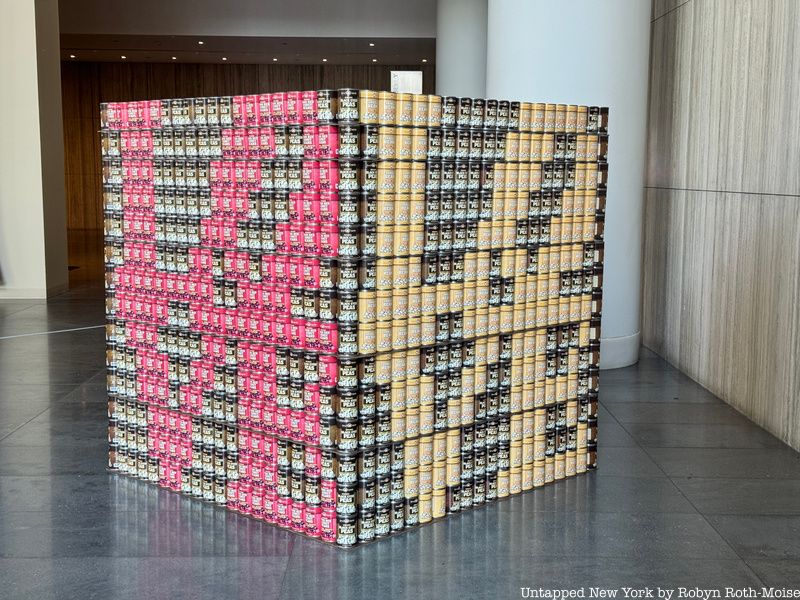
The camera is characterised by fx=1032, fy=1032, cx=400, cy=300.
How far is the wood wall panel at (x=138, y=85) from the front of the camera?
24.5 m

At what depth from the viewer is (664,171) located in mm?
9578

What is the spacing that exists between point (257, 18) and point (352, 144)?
49.6 ft

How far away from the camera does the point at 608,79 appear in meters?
8.52

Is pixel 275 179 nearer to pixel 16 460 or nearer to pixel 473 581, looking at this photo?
pixel 473 581

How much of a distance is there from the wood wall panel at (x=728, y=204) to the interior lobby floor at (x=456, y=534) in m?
0.64

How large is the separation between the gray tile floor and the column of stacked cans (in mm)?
214

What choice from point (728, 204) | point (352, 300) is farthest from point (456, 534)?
point (728, 204)

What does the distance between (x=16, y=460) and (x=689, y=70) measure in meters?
6.22

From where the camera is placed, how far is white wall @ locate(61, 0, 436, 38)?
61.1ft

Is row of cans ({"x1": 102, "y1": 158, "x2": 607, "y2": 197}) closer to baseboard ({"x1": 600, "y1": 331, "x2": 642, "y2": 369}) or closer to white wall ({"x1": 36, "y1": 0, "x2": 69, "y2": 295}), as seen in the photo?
baseboard ({"x1": 600, "y1": 331, "x2": 642, "y2": 369})

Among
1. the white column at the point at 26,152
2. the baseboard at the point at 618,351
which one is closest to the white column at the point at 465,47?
the white column at the point at 26,152

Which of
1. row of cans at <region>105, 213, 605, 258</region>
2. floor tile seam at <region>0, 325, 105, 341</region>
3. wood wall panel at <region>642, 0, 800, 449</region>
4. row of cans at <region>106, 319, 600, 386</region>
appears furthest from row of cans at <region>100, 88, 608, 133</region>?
floor tile seam at <region>0, 325, 105, 341</region>

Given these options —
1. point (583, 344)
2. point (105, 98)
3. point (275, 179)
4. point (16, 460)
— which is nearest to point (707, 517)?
point (583, 344)

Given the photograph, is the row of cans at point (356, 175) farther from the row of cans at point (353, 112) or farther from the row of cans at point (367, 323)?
the row of cans at point (367, 323)
